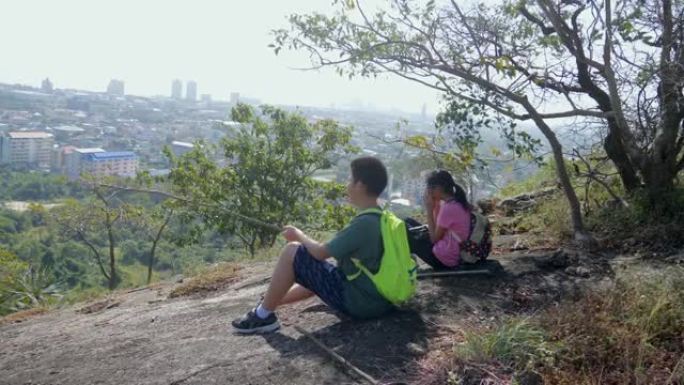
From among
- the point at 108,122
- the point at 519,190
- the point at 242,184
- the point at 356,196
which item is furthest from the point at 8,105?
the point at 356,196

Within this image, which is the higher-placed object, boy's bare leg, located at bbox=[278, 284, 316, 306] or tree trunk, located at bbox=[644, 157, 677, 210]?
tree trunk, located at bbox=[644, 157, 677, 210]

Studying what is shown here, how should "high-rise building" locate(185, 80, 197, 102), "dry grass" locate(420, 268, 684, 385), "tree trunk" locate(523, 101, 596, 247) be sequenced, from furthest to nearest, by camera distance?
1. "high-rise building" locate(185, 80, 197, 102)
2. "tree trunk" locate(523, 101, 596, 247)
3. "dry grass" locate(420, 268, 684, 385)

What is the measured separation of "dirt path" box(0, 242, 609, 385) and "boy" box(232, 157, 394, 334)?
Answer: 14 cm

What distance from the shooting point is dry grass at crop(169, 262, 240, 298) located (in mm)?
6043

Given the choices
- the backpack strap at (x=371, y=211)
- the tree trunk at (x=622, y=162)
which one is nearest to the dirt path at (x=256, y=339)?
the backpack strap at (x=371, y=211)

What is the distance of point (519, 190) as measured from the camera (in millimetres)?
10023

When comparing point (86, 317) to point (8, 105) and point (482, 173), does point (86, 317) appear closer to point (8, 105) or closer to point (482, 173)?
point (482, 173)

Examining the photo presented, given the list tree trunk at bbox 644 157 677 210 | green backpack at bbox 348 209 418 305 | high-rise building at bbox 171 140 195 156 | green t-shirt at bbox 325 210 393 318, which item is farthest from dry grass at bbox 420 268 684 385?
high-rise building at bbox 171 140 195 156

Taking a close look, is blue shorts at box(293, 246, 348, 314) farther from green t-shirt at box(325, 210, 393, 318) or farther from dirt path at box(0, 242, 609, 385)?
dirt path at box(0, 242, 609, 385)

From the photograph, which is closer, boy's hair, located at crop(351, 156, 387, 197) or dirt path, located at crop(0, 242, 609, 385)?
dirt path, located at crop(0, 242, 609, 385)

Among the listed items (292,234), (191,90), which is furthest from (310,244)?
(191,90)

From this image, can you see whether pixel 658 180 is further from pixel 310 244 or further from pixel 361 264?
pixel 310 244

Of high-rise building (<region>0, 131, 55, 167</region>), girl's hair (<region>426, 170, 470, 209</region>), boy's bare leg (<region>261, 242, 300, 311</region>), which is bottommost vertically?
high-rise building (<region>0, 131, 55, 167</region>)

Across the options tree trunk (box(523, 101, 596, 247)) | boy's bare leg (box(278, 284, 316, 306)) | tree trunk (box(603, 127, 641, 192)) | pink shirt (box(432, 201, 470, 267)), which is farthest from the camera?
tree trunk (box(603, 127, 641, 192))
